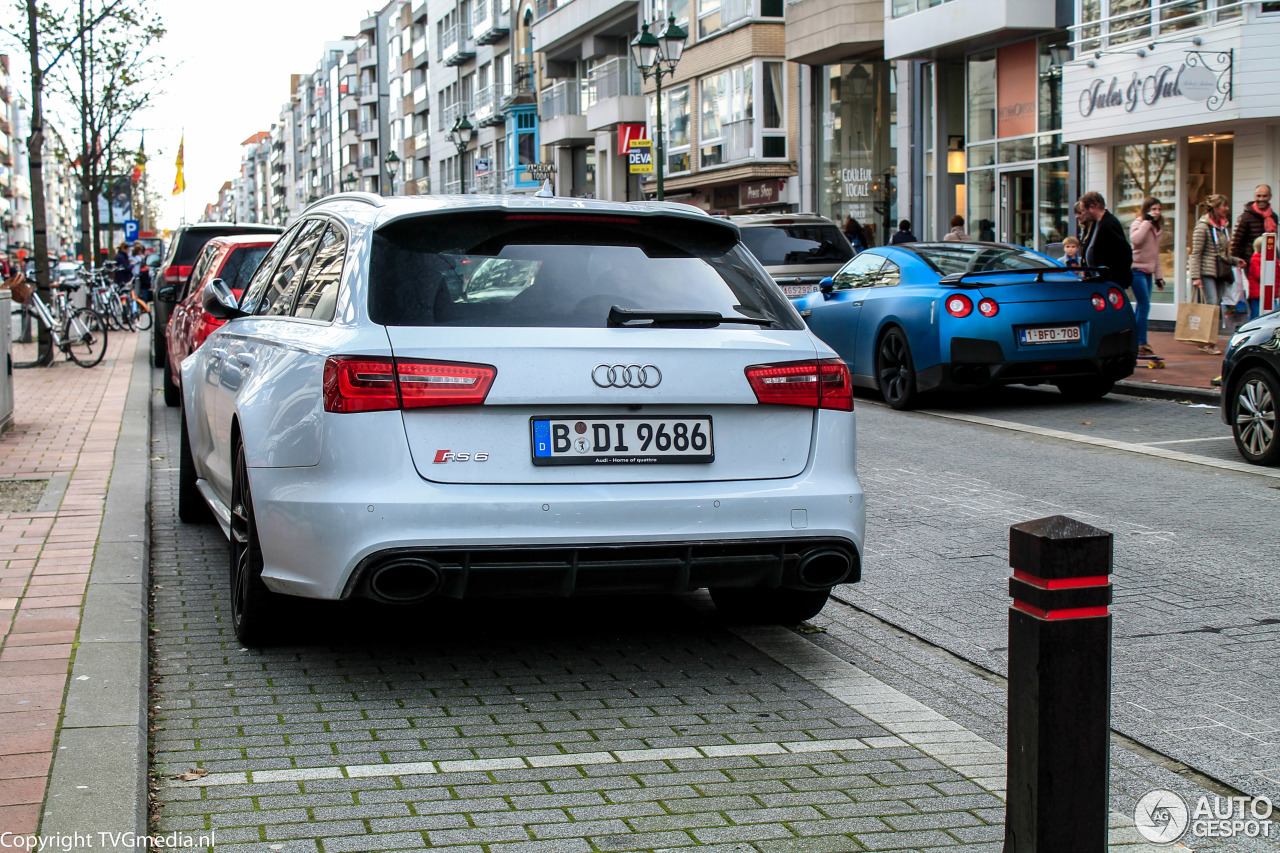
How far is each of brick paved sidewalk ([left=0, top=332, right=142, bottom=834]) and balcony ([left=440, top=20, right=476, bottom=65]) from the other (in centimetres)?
6292

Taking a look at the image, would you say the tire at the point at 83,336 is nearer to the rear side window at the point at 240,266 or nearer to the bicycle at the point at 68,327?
the bicycle at the point at 68,327

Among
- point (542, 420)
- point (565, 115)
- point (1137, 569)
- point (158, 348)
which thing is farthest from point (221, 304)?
point (565, 115)

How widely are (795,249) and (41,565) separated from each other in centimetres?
1369

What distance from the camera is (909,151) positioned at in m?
30.5

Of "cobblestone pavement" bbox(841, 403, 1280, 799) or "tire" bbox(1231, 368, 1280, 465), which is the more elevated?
"tire" bbox(1231, 368, 1280, 465)

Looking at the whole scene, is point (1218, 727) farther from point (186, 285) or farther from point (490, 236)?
point (186, 285)

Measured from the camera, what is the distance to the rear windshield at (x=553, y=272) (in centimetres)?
454

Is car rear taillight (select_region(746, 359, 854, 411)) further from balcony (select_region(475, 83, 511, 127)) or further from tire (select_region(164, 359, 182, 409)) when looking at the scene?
balcony (select_region(475, 83, 511, 127))

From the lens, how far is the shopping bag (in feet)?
56.2

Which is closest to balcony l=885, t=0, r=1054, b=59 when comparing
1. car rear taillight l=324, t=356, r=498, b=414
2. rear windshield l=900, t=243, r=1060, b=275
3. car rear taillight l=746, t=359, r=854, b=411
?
rear windshield l=900, t=243, r=1060, b=275

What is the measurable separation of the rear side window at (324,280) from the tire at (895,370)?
8.58 m

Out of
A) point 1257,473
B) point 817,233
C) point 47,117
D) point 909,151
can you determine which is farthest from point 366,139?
point 1257,473

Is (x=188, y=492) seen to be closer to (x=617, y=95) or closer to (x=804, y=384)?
(x=804, y=384)

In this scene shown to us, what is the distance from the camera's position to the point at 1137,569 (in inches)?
250
